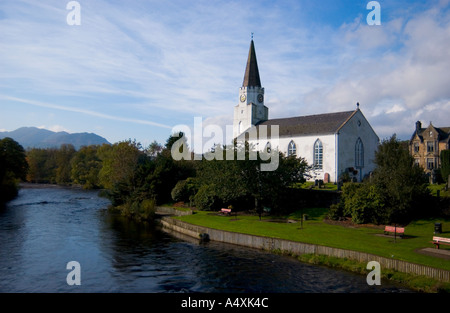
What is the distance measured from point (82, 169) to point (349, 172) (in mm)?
75586

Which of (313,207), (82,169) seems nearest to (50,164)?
(82,169)

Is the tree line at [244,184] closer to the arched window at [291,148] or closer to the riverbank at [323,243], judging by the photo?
the riverbank at [323,243]

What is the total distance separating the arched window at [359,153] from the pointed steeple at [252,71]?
25032 mm

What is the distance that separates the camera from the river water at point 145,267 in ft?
56.7

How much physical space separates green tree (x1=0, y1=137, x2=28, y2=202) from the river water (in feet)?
100

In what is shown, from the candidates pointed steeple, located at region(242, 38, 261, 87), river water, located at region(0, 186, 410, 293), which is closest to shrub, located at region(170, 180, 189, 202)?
river water, located at region(0, 186, 410, 293)

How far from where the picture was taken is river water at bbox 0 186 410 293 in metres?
17.3

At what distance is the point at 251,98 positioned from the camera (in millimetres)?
71375

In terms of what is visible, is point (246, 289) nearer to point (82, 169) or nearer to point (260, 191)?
point (260, 191)

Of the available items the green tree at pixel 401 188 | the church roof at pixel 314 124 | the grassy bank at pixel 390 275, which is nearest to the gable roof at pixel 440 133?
the church roof at pixel 314 124

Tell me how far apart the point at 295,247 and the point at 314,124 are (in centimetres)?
3707

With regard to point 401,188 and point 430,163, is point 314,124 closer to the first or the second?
point 430,163

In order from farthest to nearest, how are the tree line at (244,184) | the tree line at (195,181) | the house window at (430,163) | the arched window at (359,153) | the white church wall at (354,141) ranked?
1. the house window at (430,163)
2. the arched window at (359,153)
3. the white church wall at (354,141)
4. the tree line at (195,181)
5. the tree line at (244,184)

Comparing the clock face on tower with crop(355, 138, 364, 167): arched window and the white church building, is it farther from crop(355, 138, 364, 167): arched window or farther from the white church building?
crop(355, 138, 364, 167): arched window
